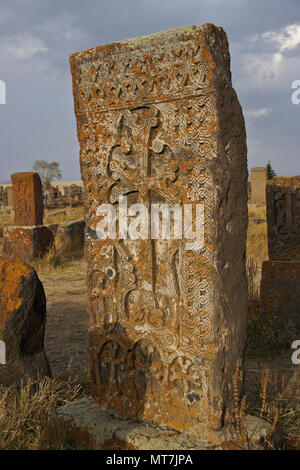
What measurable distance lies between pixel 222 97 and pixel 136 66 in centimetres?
54

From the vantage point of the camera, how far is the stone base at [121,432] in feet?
7.96

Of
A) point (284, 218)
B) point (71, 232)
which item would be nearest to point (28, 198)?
point (71, 232)

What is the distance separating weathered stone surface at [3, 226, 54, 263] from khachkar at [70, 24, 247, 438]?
252 inches

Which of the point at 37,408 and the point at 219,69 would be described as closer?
the point at 219,69

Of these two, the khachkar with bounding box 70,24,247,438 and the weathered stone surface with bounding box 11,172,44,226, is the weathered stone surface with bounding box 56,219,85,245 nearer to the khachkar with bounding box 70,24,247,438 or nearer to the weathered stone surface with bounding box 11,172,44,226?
the weathered stone surface with bounding box 11,172,44,226

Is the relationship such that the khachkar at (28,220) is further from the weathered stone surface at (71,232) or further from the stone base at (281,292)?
the stone base at (281,292)

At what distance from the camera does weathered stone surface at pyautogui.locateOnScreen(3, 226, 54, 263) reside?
8938mm

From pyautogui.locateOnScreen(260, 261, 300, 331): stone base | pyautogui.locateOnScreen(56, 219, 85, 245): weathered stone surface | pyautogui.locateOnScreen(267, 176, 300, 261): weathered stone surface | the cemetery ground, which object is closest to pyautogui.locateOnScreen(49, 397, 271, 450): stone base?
the cemetery ground

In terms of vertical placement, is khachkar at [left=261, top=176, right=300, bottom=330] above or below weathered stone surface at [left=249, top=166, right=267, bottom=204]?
below

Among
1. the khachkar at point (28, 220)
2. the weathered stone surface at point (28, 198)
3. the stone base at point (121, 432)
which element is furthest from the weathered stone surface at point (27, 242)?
the stone base at point (121, 432)

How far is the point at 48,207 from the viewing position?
88.1 ft

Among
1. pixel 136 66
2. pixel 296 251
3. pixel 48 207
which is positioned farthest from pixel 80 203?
pixel 136 66
